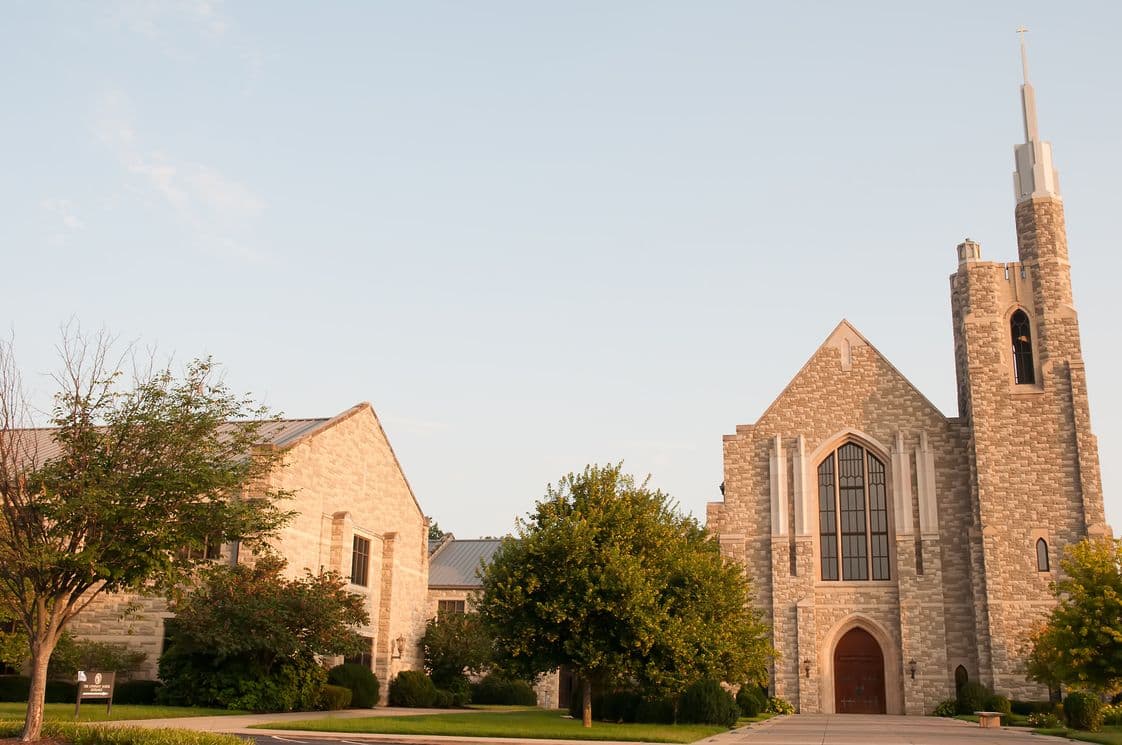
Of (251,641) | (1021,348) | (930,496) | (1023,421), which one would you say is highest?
(1021,348)

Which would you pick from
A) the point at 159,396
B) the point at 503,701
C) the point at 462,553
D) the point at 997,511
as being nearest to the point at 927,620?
the point at 997,511

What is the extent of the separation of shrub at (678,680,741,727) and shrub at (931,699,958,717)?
16.3 metres

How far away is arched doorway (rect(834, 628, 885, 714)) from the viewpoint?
44.2m

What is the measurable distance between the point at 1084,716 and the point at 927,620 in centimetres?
1412

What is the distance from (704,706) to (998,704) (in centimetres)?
1633

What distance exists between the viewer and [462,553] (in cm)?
6084

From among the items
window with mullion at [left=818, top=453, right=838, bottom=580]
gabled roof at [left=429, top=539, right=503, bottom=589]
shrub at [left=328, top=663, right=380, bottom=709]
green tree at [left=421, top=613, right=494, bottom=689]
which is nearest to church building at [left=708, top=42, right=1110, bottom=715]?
window with mullion at [left=818, top=453, right=838, bottom=580]

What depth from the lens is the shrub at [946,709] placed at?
41.8 m

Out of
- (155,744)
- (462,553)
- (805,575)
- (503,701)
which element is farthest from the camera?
(462,553)

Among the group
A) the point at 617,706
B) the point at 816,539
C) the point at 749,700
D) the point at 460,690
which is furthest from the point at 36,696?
the point at 816,539

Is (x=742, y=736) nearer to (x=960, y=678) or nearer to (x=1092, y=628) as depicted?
(x=1092, y=628)

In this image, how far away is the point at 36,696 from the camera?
16734mm

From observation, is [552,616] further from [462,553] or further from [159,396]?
[462,553]

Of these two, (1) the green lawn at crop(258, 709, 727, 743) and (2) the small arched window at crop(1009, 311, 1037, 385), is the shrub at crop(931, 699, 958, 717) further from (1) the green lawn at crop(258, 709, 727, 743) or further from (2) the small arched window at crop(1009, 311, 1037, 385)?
(1) the green lawn at crop(258, 709, 727, 743)
